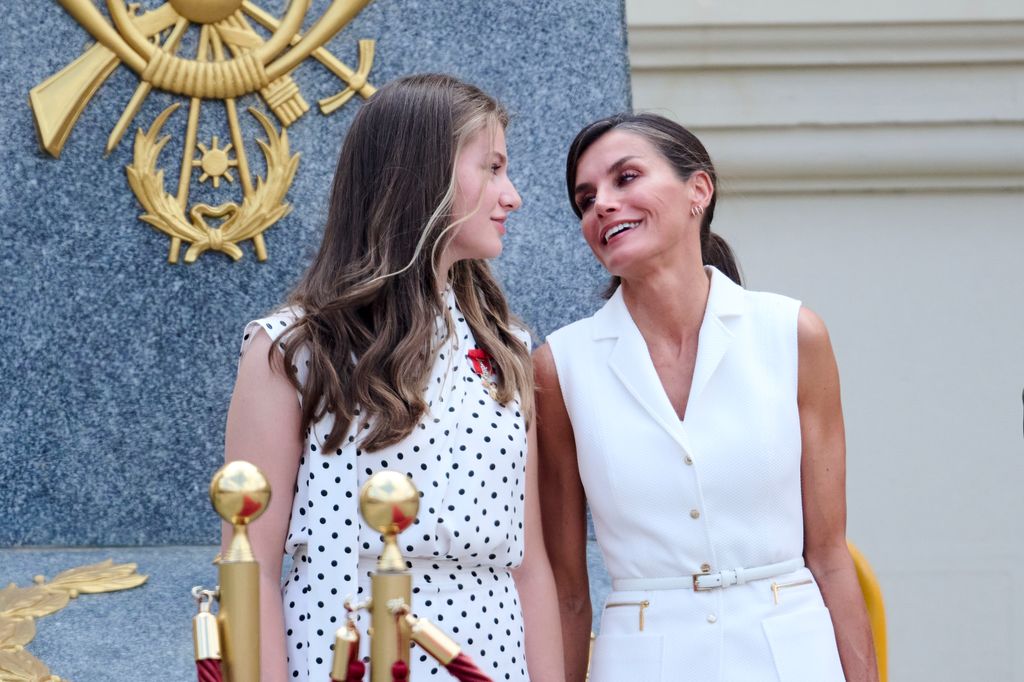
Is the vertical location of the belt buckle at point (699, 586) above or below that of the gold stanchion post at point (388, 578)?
below

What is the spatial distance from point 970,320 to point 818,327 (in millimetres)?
2857

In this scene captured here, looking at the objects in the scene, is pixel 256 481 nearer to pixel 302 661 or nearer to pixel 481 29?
pixel 302 661

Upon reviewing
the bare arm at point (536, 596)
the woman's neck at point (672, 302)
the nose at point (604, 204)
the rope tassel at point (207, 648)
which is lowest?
the bare arm at point (536, 596)

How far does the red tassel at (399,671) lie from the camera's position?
4.42ft

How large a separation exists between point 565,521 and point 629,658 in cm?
29

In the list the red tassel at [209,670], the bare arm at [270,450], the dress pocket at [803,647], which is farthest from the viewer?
the dress pocket at [803,647]

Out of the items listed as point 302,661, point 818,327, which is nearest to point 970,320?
point 818,327

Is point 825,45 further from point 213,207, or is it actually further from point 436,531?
point 436,531

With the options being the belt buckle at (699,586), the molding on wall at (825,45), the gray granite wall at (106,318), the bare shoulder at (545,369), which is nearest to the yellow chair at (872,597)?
the belt buckle at (699,586)

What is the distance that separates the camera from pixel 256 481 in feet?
4.51

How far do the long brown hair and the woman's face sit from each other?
0.21m

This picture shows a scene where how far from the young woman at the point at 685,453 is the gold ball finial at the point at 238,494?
1.16m

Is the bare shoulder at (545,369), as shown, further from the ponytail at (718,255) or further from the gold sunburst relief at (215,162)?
the gold sunburst relief at (215,162)

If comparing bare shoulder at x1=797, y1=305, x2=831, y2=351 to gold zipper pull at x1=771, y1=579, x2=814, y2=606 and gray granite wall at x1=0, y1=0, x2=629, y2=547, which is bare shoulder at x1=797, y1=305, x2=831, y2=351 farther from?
gray granite wall at x1=0, y1=0, x2=629, y2=547
